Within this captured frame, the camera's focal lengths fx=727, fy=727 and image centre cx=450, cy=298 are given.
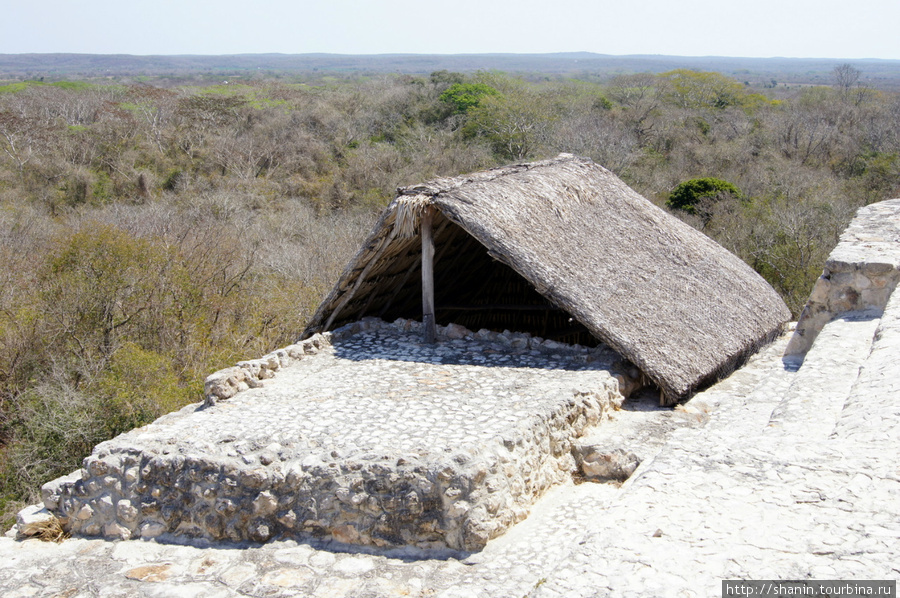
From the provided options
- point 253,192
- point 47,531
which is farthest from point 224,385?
point 253,192

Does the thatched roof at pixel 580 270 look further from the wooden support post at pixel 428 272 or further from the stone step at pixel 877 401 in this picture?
the stone step at pixel 877 401

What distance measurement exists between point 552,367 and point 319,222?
12.1 m

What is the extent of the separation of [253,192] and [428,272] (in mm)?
13852

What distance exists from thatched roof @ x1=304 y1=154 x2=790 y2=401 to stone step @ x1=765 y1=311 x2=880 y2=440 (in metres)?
1.11

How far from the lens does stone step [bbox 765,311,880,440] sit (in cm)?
429

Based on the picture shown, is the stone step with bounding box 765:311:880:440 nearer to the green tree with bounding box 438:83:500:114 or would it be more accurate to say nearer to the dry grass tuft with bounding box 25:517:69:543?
the dry grass tuft with bounding box 25:517:69:543

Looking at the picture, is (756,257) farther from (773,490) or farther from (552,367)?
(773,490)

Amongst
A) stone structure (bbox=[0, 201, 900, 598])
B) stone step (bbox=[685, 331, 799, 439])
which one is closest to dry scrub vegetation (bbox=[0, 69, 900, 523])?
stone structure (bbox=[0, 201, 900, 598])

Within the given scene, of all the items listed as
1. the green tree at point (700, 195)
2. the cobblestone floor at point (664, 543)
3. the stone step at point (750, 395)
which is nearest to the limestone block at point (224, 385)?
the cobblestone floor at point (664, 543)

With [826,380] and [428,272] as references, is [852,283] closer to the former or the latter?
[826,380]

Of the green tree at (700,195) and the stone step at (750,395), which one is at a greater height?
the green tree at (700,195)

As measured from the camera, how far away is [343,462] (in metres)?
4.61

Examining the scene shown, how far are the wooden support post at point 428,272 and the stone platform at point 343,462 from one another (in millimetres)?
1100

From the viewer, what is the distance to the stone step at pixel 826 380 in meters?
4.29
